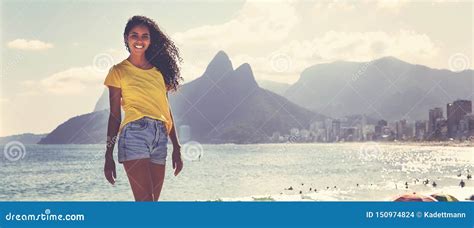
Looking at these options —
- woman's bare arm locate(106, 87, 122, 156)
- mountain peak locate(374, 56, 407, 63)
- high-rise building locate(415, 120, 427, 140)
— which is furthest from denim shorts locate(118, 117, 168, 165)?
high-rise building locate(415, 120, 427, 140)

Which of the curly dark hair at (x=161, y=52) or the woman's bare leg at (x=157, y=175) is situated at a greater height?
the curly dark hair at (x=161, y=52)

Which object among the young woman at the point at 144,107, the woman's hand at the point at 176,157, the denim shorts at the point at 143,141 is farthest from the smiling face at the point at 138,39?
the woman's hand at the point at 176,157

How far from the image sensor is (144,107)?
706 centimetres

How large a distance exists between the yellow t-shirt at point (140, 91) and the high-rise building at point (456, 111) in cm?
364

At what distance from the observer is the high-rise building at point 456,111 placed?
29.6 feet

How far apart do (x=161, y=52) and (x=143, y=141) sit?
3.48ft

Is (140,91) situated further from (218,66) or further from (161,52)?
(218,66)

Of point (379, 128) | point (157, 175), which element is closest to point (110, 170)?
point (157, 175)

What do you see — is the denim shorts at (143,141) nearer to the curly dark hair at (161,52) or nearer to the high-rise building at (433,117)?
the curly dark hair at (161,52)

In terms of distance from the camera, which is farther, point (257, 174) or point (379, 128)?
point (257, 174)

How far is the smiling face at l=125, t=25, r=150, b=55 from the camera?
291 inches
